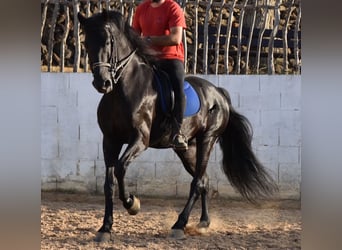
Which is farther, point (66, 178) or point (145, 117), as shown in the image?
point (66, 178)

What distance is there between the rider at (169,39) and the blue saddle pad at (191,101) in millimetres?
137

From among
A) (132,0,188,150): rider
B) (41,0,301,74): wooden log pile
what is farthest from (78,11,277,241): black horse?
(41,0,301,74): wooden log pile

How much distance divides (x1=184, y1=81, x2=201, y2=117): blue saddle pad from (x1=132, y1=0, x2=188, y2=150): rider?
0.14 metres

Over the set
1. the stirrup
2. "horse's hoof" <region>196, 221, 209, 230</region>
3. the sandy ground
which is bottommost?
the sandy ground

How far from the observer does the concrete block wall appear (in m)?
7.31

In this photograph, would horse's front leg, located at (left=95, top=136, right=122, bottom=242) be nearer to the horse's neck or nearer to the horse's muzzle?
the horse's neck

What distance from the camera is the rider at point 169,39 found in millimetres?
5723

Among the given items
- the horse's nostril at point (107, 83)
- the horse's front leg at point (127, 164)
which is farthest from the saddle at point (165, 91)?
the horse's nostril at point (107, 83)

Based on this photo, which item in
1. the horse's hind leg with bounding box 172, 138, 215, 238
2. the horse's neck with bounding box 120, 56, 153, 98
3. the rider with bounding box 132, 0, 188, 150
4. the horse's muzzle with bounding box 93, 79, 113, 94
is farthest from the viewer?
the horse's hind leg with bounding box 172, 138, 215, 238
